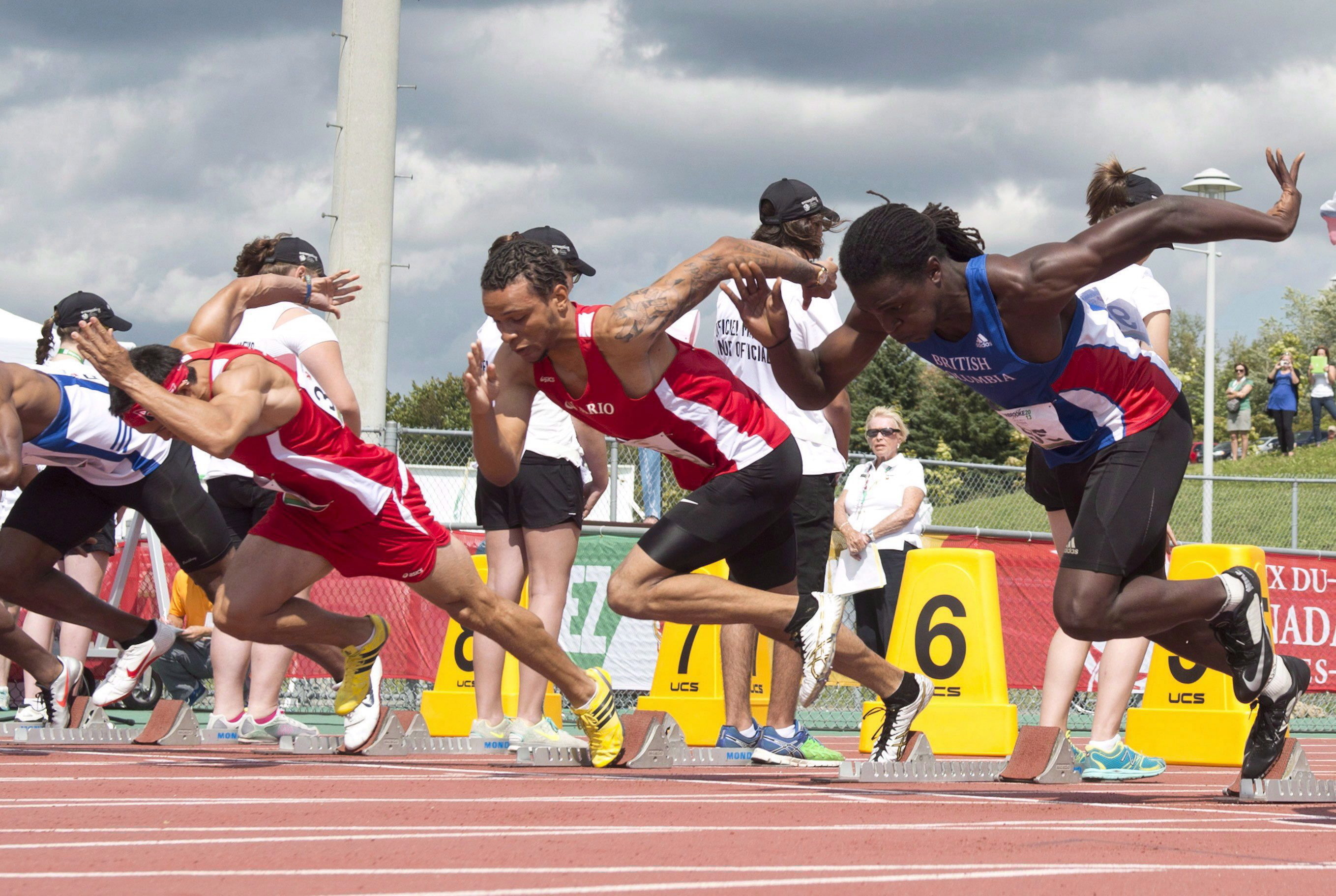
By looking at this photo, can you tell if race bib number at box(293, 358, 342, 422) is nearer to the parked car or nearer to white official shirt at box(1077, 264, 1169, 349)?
white official shirt at box(1077, 264, 1169, 349)

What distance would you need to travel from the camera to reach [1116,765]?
6734 mm

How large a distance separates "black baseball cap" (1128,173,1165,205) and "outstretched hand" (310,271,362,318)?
3718 mm

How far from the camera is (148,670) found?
11.9 metres

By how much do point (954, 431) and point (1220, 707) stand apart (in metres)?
54.6

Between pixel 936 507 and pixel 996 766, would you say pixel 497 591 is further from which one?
pixel 936 507

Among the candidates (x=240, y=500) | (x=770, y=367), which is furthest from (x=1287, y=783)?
(x=240, y=500)

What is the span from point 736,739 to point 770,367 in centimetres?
183

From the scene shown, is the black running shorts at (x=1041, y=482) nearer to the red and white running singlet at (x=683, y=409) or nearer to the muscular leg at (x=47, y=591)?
the red and white running singlet at (x=683, y=409)

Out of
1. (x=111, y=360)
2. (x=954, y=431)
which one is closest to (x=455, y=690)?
(x=111, y=360)

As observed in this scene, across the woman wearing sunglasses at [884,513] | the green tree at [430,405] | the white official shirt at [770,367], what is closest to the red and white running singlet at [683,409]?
the white official shirt at [770,367]

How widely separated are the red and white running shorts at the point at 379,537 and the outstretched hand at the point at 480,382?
655 millimetres

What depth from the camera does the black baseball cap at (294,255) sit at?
790 centimetres

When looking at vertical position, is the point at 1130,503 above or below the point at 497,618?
above

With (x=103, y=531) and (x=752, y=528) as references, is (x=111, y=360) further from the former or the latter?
(x=103, y=531)
